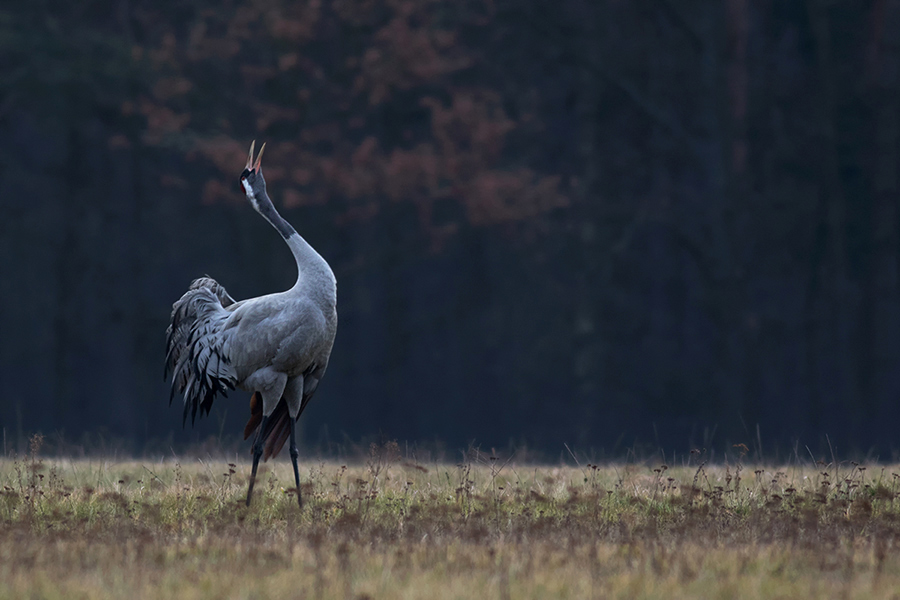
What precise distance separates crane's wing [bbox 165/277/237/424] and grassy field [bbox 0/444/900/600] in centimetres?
73

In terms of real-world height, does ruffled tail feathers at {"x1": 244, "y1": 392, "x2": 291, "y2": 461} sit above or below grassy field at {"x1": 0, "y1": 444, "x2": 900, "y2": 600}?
above

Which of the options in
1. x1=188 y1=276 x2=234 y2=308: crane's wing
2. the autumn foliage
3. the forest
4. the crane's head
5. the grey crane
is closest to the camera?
the grey crane

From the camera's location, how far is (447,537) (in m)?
6.87

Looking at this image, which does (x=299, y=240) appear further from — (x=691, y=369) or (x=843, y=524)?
(x=691, y=369)

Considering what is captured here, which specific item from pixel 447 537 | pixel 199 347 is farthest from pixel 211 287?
pixel 447 537

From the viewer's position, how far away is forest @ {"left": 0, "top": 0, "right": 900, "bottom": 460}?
698 inches

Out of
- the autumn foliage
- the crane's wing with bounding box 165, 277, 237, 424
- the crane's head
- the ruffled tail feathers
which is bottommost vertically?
the ruffled tail feathers

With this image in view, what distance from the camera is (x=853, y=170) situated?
21.8m

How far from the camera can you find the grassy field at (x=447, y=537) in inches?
209

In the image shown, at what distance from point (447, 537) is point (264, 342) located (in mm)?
2423

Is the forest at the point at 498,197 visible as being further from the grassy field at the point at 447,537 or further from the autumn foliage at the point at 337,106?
the grassy field at the point at 447,537

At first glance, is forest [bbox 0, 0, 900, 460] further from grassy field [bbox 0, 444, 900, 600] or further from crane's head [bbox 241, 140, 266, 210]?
crane's head [bbox 241, 140, 266, 210]

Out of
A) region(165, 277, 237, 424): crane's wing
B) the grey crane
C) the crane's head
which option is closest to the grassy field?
the grey crane

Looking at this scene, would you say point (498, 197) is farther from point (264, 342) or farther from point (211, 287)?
point (264, 342)
